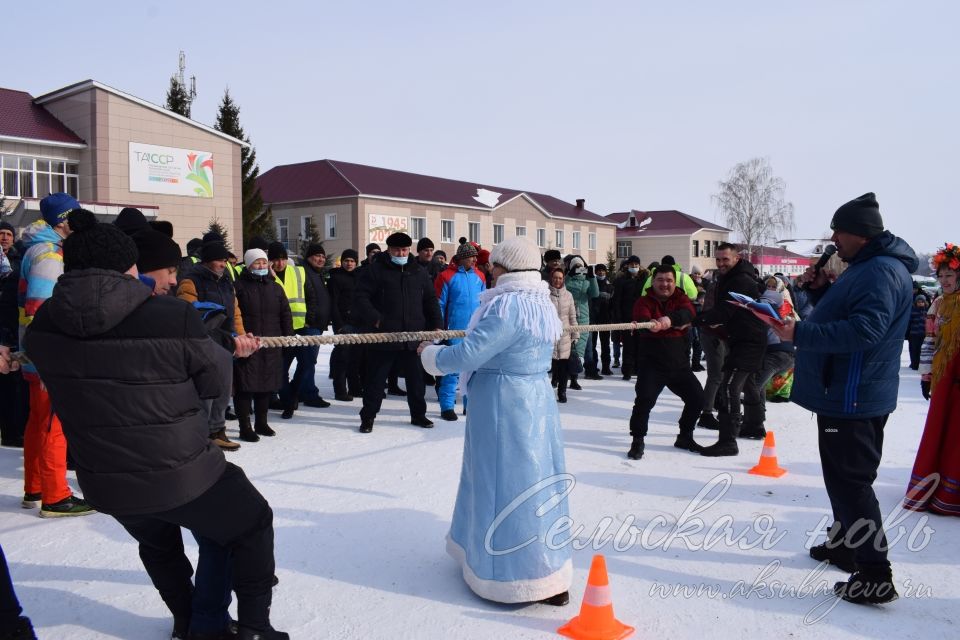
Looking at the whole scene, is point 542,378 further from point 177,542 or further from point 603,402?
point 603,402

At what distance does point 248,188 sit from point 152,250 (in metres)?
37.5

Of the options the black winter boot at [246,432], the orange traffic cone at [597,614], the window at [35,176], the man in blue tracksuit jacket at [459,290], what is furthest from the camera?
the window at [35,176]

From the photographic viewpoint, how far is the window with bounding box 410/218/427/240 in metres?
40.1

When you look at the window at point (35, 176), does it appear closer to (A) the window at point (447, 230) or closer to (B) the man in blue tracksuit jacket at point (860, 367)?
(A) the window at point (447, 230)

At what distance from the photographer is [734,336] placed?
6617mm

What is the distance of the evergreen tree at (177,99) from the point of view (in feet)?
134

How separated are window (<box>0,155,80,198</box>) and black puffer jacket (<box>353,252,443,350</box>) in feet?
76.3

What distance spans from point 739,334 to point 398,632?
15.1ft

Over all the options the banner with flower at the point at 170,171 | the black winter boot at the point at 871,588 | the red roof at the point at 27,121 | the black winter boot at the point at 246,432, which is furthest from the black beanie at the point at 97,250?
the banner with flower at the point at 170,171

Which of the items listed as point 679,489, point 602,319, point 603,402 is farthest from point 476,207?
point 679,489

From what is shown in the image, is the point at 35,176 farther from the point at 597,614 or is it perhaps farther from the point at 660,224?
the point at 660,224

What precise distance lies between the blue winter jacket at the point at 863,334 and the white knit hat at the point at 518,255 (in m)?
1.44

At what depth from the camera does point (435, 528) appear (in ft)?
15.0

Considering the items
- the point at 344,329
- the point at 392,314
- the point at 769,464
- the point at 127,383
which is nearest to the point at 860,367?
the point at 769,464
